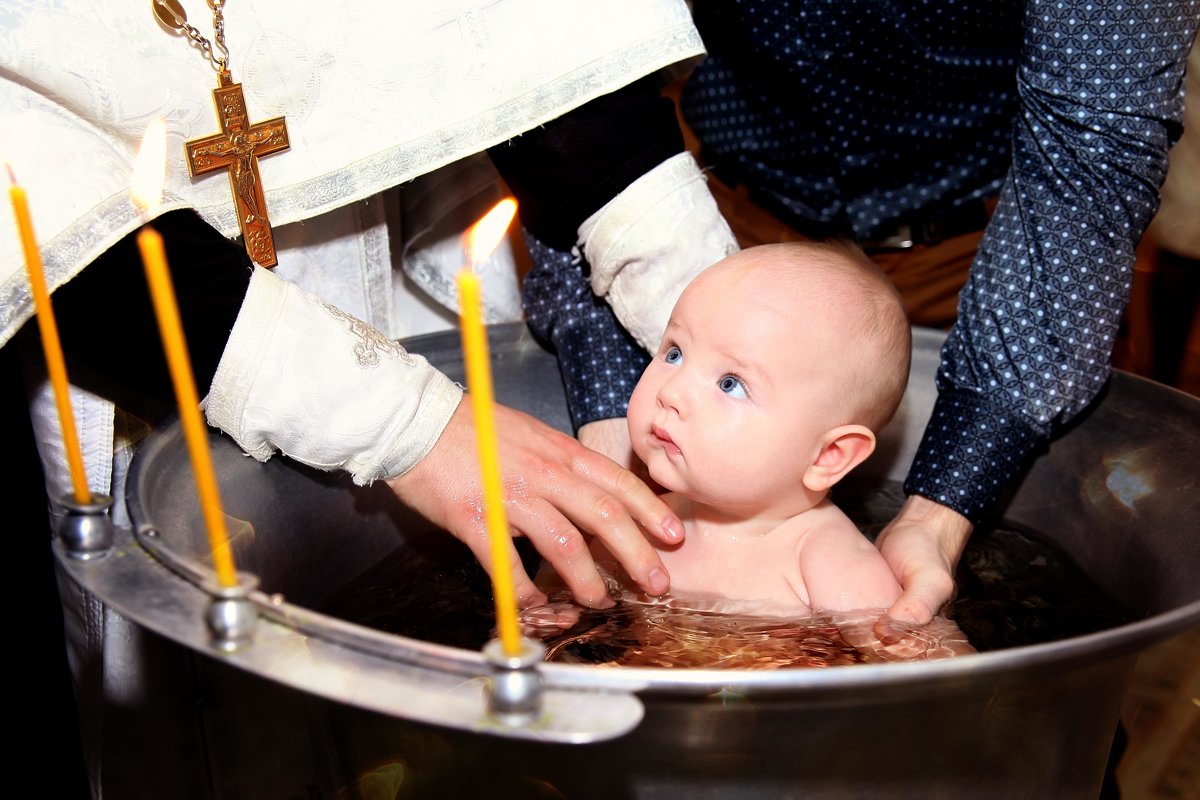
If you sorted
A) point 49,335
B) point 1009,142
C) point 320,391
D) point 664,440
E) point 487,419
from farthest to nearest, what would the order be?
point 1009,142 < point 664,440 < point 320,391 < point 49,335 < point 487,419

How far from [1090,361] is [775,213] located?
0.49m

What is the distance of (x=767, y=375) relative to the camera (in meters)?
0.87

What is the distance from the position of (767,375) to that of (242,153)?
454mm

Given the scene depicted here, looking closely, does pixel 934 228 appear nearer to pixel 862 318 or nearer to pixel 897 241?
pixel 897 241

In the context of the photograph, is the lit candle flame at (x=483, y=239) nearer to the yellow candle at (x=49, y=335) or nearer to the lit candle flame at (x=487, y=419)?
the lit candle flame at (x=487, y=419)

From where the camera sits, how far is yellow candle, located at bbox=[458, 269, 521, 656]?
1.32ft

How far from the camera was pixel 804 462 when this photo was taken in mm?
912

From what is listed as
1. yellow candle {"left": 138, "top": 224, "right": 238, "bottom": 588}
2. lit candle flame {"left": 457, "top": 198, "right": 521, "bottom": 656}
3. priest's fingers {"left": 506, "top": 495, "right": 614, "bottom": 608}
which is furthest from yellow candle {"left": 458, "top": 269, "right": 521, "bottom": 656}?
priest's fingers {"left": 506, "top": 495, "right": 614, "bottom": 608}

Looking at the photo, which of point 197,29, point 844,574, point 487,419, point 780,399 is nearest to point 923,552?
point 844,574

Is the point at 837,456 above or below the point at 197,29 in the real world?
below

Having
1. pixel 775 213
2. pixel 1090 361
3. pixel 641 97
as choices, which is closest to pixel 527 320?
pixel 641 97

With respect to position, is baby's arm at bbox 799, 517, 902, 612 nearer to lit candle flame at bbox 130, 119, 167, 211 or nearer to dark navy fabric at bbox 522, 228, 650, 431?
dark navy fabric at bbox 522, 228, 650, 431

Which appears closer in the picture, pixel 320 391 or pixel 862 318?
pixel 320 391

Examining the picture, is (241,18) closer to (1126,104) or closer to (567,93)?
(567,93)
